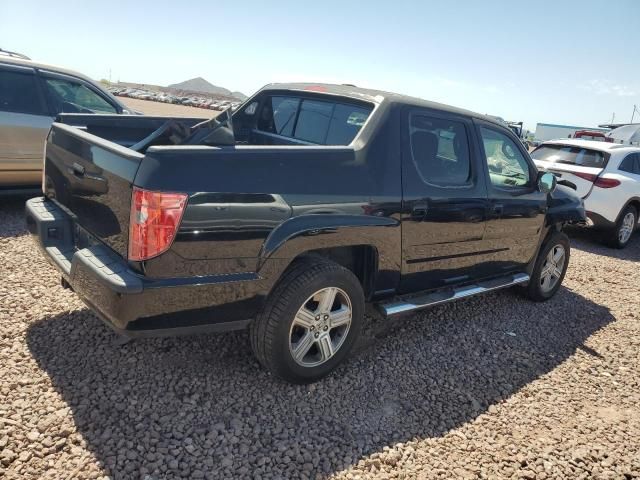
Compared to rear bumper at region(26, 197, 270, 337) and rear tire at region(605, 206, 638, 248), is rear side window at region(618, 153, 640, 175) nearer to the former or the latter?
rear tire at region(605, 206, 638, 248)

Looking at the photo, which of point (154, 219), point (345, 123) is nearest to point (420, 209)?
point (345, 123)

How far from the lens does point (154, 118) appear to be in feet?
13.5

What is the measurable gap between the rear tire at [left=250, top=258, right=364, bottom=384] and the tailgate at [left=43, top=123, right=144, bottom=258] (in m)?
0.88

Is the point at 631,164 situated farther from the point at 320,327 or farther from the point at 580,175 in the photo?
the point at 320,327

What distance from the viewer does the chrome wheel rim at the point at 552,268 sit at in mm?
5074

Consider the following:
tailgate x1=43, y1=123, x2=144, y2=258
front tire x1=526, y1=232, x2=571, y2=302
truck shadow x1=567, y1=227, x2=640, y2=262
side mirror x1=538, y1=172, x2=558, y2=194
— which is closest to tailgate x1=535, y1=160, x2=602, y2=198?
truck shadow x1=567, y1=227, x2=640, y2=262

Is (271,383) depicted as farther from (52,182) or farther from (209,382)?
(52,182)

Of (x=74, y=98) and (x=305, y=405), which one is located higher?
(x=74, y=98)

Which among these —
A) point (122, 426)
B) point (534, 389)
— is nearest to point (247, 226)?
point (122, 426)

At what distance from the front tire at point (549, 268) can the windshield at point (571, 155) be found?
3.44 meters

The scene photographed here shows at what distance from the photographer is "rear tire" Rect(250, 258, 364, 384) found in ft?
9.23

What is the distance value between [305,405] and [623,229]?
7315 mm

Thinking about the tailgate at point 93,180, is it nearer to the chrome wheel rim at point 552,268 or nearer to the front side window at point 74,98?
the front side window at point 74,98

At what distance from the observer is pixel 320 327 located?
9.96 feet
